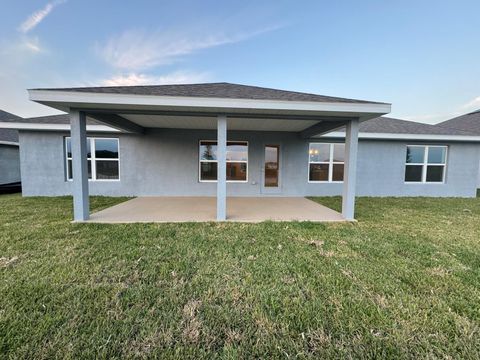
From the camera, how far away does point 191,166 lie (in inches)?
367

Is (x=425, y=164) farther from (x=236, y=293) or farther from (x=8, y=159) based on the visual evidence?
(x=8, y=159)

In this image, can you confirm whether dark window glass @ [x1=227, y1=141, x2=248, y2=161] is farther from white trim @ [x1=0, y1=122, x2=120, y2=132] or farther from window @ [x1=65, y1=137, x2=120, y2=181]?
white trim @ [x1=0, y1=122, x2=120, y2=132]

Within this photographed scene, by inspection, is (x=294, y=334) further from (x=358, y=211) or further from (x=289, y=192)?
(x=289, y=192)

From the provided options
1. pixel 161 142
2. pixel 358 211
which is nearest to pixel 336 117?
pixel 358 211

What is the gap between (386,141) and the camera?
32.0 ft

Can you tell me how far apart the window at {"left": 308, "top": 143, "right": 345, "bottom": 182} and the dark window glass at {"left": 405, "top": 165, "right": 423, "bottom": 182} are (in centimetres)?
316

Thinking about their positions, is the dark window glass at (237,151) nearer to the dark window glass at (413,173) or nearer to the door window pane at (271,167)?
the door window pane at (271,167)

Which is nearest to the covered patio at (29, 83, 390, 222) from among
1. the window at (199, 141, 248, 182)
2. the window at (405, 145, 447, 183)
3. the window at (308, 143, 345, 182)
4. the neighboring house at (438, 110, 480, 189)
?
the window at (199, 141, 248, 182)

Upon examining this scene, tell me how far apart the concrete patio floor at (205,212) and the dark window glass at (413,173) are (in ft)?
18.4

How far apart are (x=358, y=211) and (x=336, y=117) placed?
122 inches

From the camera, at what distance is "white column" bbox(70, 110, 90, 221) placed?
514 centimetres

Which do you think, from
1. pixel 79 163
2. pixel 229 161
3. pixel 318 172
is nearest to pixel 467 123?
pixel 318 172

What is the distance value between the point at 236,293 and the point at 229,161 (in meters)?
7.27

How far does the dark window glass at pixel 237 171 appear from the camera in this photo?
9.49 metres
